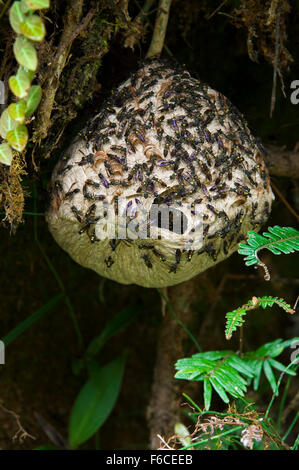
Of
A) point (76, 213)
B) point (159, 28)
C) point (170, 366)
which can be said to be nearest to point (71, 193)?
point (76, 213)

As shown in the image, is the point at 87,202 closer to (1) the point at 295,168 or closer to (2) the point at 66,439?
(1) the point at 295,168

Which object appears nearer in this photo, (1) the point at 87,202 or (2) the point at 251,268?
(1) the point at 87,202

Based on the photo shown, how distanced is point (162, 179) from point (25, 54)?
0.42 metres

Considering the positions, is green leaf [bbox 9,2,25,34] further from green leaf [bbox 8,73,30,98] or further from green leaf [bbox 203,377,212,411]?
green leaf [bbox 203,377,212,411]

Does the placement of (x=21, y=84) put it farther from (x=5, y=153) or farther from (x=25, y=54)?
(x=5, y=153)

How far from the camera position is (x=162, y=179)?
117cm

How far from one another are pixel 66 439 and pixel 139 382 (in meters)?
0.40

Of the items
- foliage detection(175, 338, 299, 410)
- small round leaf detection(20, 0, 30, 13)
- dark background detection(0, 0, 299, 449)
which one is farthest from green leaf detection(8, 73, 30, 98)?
foliage detection(175, 338, 299, 410)

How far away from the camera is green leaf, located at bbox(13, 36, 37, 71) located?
91cm

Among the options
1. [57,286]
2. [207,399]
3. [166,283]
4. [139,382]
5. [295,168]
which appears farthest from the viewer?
[139,382]

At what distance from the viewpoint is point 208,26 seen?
1.64m

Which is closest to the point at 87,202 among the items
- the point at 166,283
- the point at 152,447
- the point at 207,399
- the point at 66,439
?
the point at 166,283

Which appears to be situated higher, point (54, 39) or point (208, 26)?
point (208, 26)

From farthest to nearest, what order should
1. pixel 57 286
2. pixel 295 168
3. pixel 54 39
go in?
pixel 57 286 < pixel 295 168 < pixel 54 39
